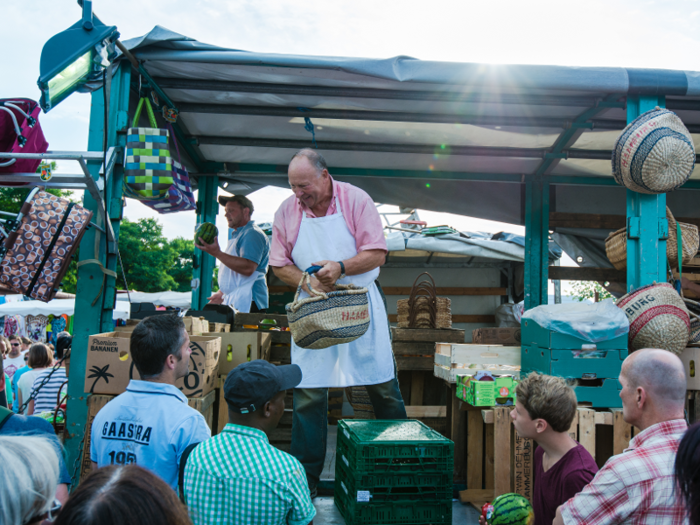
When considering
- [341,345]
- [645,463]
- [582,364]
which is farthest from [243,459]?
[582,364]

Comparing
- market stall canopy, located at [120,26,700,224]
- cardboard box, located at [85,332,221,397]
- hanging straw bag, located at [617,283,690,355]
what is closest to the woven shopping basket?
hanging straw bag, located at [617,283,690,355]

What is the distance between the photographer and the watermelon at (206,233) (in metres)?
5.03

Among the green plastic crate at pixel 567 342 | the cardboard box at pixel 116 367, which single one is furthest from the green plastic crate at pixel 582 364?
the cardboard box at pixel 116 367

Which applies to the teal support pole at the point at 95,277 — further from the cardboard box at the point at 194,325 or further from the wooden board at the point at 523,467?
the wooden board at the point at 523,467

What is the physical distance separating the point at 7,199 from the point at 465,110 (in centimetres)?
2024

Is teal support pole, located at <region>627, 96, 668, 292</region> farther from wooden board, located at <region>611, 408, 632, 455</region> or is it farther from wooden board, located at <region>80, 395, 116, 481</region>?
wooden board, located at <region>80, 395, 116, 481</region>

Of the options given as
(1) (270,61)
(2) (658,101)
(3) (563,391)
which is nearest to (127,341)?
(1) (270,61)

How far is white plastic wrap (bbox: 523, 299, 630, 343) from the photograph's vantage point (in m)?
3.36

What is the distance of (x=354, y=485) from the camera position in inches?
108

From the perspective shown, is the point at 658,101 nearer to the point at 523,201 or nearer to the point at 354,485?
the point at 523,201

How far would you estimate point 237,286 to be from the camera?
553cm

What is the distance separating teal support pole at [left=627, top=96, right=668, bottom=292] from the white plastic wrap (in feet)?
1.81

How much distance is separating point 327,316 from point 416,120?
251 centimetres

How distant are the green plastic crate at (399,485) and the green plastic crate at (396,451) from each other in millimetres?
29
